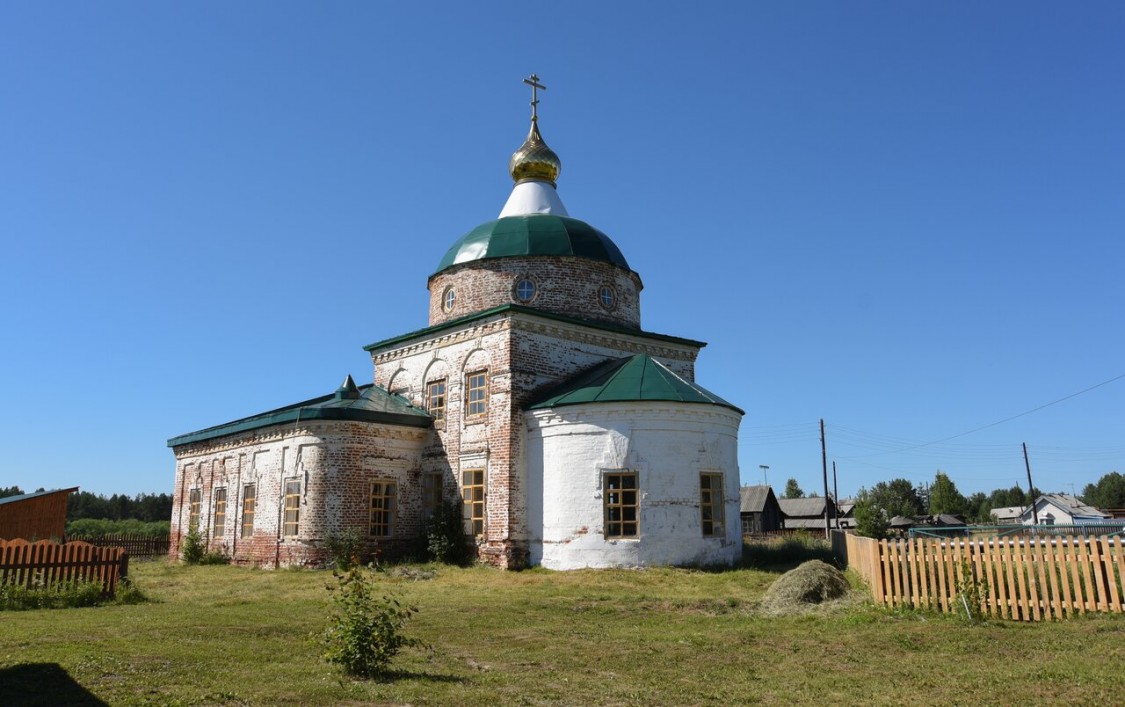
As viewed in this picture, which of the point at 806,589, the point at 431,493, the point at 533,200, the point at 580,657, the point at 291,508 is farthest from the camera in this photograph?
the point at 533,200

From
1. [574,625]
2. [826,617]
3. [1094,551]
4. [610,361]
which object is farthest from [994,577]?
[610,361]

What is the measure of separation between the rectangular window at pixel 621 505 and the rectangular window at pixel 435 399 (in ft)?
21.2

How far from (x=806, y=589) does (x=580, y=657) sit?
5.27 meters

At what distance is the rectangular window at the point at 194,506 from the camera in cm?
2904

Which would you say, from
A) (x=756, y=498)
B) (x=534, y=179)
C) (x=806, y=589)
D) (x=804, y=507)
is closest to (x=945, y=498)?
(x=804, y=507)

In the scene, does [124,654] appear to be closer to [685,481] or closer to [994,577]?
[994,577]

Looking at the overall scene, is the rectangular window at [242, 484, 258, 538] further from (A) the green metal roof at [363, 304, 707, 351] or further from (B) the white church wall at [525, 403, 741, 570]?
(B) the white church wall at [525, 403, 741, 570]

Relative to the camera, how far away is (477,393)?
24.1 meters

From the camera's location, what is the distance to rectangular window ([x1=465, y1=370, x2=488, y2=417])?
2377cm

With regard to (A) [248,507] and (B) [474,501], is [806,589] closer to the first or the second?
(B) [474,501]

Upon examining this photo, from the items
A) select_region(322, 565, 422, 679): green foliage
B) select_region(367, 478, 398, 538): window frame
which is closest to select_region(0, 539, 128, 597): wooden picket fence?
select_region(322, 565, 422, 679): green foliage

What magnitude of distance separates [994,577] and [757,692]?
5.32 metres

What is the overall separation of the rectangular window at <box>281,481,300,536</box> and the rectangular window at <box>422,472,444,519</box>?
357cm

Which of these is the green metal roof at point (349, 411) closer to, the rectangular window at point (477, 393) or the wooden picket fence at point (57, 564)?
the rectangular window at point (477, 393)
